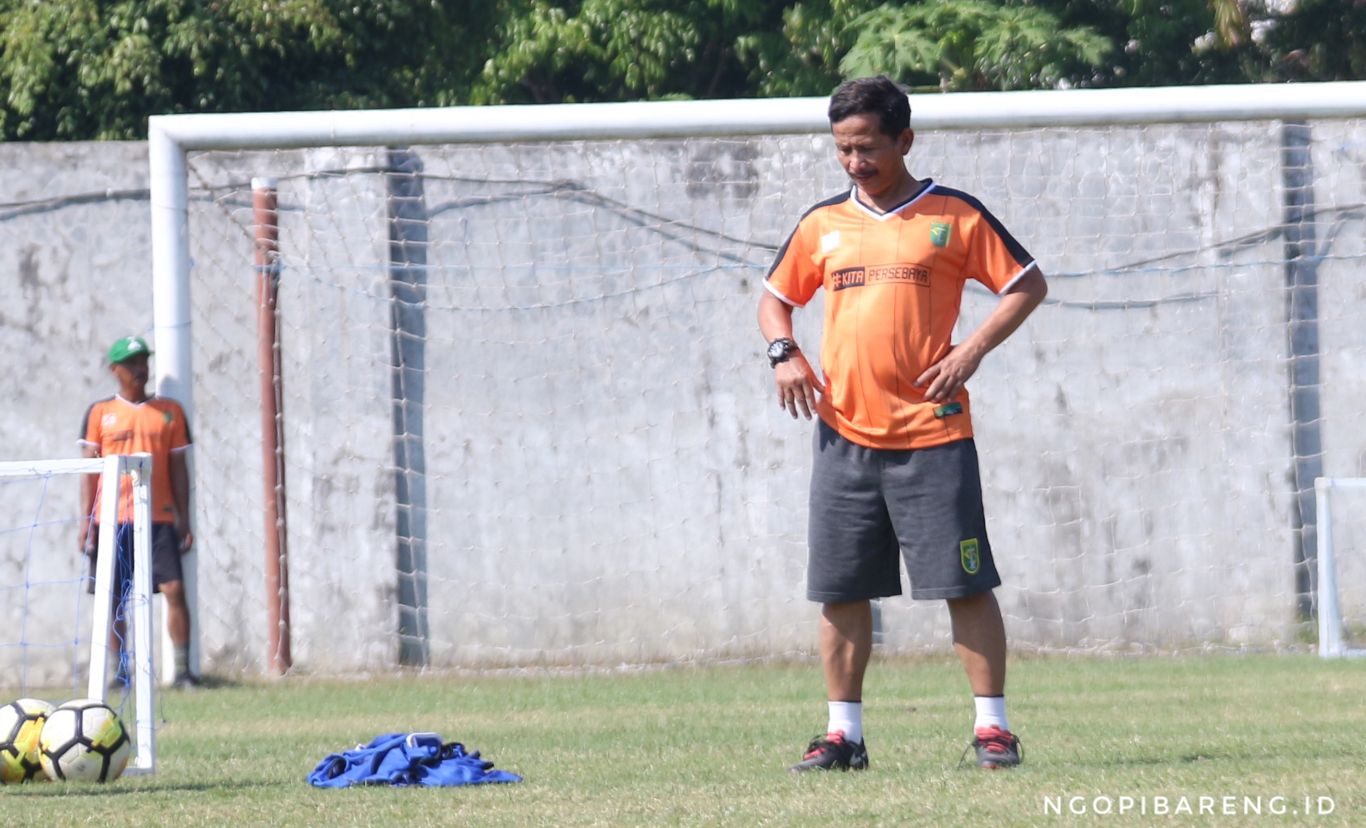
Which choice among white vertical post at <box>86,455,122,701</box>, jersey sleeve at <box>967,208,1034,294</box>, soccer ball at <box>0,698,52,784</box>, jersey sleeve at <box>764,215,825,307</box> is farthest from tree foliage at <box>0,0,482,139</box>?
jersey sleeve at <box>967,208,1034,294</box>

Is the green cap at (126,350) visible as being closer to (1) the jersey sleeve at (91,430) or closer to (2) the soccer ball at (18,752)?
(1) the jersey sleeve at (91,430)

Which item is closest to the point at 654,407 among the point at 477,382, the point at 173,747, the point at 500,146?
the point at 477,382

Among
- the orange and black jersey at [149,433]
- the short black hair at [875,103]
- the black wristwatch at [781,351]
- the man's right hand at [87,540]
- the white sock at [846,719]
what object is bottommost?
the white sock at [846,719]

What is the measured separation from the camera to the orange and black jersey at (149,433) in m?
9.73

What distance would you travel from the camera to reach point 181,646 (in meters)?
10.0

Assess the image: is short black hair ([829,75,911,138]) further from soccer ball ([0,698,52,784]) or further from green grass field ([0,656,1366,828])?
soccer ball ([0,698,52,784])

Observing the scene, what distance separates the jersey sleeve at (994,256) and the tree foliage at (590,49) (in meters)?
9.27

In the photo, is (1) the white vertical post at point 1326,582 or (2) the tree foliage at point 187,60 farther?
(2) the tree foliage at point 187,60

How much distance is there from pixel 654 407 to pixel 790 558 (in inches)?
44.1

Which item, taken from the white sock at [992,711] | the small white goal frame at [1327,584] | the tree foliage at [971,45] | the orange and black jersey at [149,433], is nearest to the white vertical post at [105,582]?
the white sock at [992,711]

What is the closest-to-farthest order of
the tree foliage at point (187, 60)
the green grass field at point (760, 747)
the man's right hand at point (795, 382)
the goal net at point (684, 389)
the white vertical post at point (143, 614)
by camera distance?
the green grass field at point (760, 747), the man's right hand at point (795, 382), the white vertical post at point (143, 614), the goal net at point (684, 389), the tree foliage at point (187, 60)

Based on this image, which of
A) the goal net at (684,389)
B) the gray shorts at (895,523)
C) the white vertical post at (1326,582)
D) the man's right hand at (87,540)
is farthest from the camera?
the goal net at (684,389)

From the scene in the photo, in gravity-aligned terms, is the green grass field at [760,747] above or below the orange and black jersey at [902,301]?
below

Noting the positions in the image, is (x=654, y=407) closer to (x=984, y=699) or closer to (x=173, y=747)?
(x=173, y=747)
